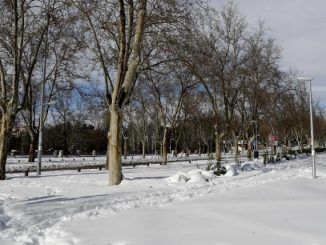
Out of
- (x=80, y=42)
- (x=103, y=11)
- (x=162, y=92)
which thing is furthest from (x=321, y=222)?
(x=162, y=92)

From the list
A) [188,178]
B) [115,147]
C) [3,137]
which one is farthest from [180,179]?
[3,137]

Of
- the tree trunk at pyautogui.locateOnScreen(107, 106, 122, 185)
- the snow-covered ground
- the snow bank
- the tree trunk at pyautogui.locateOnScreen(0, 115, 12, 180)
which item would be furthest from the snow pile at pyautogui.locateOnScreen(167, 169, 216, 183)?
the tree trunk at pyautogui.locateOnScreen(0, 115, 12, 180)

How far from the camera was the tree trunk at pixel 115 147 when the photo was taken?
1988 cm

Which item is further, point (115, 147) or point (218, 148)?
point (218, 148)

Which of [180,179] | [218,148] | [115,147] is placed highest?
[218,148]

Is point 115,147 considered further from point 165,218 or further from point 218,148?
point 218,148

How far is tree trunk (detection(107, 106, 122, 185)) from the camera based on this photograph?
19.9 metres

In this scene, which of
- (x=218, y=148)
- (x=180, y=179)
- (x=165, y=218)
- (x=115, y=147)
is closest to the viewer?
(x=165, y=218)

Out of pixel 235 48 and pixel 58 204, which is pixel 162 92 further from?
pixel 58 204

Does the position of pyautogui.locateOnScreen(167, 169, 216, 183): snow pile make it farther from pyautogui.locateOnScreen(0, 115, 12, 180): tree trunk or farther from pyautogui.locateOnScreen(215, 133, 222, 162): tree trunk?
pyautogui.locateOnScreen(215, 133, 222, 162): tree trunk

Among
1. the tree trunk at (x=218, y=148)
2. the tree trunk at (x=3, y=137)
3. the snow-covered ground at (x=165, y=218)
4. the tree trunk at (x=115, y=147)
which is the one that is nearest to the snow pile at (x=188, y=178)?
the tree trunk at (x=115, y=147)

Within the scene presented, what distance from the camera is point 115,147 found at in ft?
65.6

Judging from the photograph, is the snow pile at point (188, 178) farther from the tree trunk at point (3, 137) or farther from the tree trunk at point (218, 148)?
the tree trunk at point (218, 148)

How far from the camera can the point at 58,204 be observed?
43.7ft
